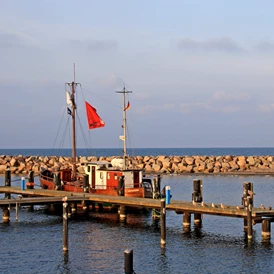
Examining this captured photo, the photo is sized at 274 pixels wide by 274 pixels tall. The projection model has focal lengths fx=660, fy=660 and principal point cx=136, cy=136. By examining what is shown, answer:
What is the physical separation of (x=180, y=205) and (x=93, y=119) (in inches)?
499

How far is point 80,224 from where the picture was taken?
41844mm

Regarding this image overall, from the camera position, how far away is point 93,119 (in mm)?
48562

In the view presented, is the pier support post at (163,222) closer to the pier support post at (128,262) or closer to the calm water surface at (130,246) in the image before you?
the calm water surface at (130,246)

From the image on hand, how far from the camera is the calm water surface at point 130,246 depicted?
30.0 m

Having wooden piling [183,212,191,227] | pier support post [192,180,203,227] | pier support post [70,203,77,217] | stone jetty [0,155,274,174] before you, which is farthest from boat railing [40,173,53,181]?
stone jetty [0,155,274,174]

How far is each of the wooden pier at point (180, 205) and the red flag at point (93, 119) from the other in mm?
5246

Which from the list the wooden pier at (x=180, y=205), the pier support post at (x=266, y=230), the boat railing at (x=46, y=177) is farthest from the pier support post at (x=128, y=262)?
the boat railing at (x=46, y=177)

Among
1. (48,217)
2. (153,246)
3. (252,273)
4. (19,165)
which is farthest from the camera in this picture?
(19,165)

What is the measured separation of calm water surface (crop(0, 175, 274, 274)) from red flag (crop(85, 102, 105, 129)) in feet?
22.1

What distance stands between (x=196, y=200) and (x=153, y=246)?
7.22m

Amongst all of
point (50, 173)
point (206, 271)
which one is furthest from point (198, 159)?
point (206, 271)

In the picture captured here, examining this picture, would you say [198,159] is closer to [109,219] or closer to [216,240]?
[109,219]

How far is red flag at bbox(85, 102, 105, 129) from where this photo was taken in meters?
48.3

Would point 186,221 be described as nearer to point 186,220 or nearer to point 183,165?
point 186,220
